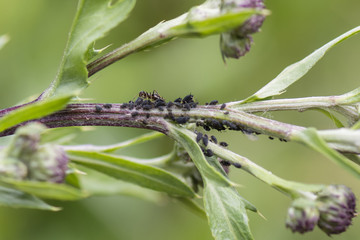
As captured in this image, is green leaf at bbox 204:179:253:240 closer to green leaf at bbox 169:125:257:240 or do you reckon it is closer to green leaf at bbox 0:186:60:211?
green leaf at bbox 169:125:257:240

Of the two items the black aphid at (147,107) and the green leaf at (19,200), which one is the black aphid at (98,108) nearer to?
the black aphid at (147,107)

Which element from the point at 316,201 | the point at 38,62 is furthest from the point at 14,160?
the point at 38,62

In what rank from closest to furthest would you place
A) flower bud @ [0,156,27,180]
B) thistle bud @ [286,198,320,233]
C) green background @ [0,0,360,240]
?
1. flower bud @ [0,156,27,180]
2. thistle bud @ [286,198,320,233]
3. green background @ [0,0,360,240]

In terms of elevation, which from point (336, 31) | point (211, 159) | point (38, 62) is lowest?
point (211, 159)

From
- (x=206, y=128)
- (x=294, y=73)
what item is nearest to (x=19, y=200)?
(x=206, y=128)

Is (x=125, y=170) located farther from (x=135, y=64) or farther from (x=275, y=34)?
(x=275, y=34)

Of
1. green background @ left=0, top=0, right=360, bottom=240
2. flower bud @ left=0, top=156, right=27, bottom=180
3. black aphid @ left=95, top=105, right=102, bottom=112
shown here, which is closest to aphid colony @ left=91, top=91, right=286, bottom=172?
black aphid @ left=95, top=105, right=102, bottom=112

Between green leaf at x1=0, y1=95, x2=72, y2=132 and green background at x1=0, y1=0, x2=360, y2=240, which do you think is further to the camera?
green background at x1=0, y1=0, x2=360, y2=240
